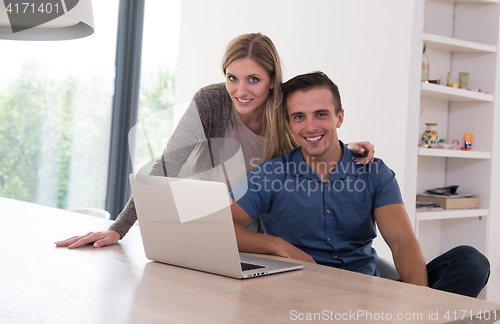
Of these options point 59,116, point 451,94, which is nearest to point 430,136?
point 451,94

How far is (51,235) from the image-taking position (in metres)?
1.50

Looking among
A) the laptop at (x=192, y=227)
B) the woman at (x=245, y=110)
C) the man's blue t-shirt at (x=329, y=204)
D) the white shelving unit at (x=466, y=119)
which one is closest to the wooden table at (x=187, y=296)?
the laptop at (x=192, y=227)

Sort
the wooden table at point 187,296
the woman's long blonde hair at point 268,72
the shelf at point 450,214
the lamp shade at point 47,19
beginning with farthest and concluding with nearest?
the shelf at point 450,214 → the woman's long blonde hair at point 268,72 → the lamp shade at point 47,19 → the wooden table at point 187,296

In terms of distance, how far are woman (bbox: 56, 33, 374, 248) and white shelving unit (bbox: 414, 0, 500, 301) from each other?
1.43 meters

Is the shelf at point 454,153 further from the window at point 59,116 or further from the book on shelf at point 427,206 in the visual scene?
the window at point 59,116

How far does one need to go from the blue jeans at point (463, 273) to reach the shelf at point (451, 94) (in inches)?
55.2

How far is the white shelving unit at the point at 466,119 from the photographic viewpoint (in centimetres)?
291

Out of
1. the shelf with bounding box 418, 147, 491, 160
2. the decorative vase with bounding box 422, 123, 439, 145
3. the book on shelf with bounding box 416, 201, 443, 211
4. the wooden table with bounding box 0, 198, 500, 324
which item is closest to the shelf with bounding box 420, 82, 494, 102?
the decorative vase with bounding box 422, 123, 439, 145

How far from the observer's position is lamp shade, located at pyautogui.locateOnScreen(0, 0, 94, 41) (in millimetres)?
1369

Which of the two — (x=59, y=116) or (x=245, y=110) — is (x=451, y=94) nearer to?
(x=245, y=110)

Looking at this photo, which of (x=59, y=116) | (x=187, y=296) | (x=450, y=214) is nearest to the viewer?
(x=187, y=296)

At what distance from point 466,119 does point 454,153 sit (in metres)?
0.40

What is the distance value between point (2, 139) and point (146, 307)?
2.96 m

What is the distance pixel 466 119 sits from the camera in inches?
120
